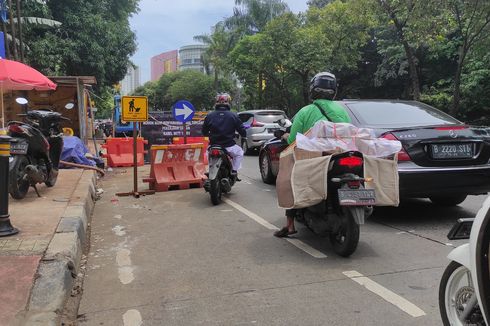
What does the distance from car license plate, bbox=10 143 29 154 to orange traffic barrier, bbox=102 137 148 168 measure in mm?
6847

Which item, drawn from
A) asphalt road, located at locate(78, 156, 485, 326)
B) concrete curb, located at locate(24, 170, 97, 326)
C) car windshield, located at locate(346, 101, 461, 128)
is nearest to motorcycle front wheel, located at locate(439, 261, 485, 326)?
asphalt road, located at locate(78, 156, 485, 326)

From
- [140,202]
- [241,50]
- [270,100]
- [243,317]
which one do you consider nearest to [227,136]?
[140,202]

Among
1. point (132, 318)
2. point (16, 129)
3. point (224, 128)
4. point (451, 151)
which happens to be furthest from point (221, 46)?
point (132, 318)

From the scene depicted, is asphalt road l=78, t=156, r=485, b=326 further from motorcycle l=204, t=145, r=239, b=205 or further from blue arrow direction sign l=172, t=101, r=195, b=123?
blue arrow direction sign l=172, t=101, r=195, b=123

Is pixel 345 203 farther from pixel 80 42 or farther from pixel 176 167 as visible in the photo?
pixel 80 42

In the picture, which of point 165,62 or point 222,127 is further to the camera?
point 165,62

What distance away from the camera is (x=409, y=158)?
20.4 ft

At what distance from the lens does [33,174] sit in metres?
7.70

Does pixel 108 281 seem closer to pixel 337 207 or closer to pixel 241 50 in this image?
pixel 337 207

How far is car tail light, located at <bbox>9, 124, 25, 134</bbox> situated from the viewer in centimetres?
757

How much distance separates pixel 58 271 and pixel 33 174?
3743mm

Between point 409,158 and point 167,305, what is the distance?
3.59 metres

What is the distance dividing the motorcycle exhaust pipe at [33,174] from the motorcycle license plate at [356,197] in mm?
4904

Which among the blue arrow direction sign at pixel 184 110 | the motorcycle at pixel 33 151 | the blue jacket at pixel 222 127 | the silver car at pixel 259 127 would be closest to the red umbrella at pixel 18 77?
the motorcycle at pixel 33 151
